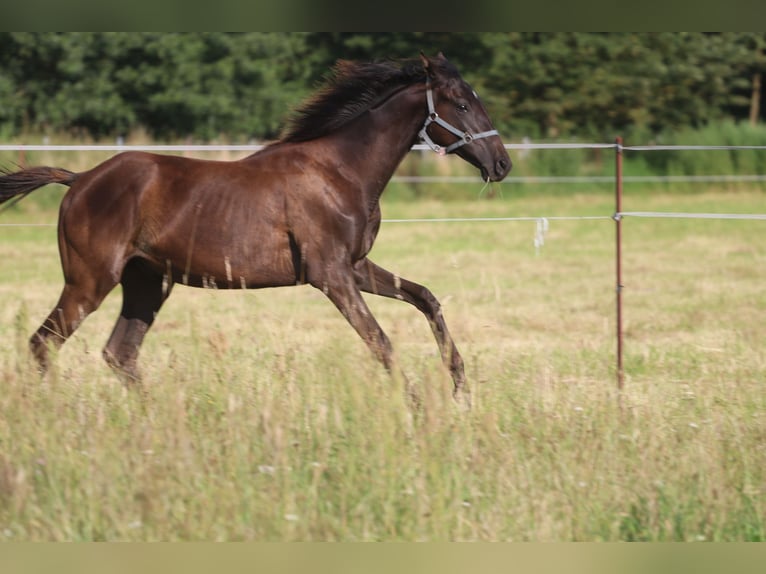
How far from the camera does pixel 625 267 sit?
1323 centimetres

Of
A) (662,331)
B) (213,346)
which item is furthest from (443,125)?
(662,331)

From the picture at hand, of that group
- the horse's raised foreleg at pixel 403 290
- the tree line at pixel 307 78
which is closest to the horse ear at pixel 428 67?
the horse's raised foreleg at pixel 403 290

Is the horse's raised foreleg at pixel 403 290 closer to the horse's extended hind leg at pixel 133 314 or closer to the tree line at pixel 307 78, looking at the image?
the horse's extended hind leg at pixel 133 314

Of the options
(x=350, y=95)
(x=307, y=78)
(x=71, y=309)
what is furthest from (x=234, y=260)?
(x=307, y=78)

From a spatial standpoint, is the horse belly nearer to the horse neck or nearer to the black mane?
the horse neck

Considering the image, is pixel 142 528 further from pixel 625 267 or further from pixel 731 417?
pixel 625 267

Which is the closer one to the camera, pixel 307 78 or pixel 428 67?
pixel 428 67

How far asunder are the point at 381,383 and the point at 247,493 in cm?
106

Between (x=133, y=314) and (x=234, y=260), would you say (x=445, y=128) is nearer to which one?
(x=234, y=260)

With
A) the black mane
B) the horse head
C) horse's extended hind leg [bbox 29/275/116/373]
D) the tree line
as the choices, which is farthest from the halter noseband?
the tree line

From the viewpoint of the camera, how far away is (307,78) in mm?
28047

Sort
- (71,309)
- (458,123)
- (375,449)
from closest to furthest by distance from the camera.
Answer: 1. (375,449)
2. (71,309)
3. (458,123)

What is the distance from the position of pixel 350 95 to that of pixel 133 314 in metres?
1.77

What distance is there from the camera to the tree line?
25516 millimetres
